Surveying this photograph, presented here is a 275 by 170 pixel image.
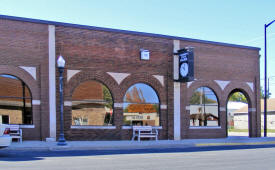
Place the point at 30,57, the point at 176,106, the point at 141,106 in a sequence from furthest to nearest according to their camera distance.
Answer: the point at 176,106 < the point at 141,106 < the point at 30,57

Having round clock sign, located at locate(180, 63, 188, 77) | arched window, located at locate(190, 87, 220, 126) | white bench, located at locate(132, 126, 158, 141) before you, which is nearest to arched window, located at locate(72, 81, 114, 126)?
white bench, located at locate(132, 126, 158, 141)

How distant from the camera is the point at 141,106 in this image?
21750 millimetres

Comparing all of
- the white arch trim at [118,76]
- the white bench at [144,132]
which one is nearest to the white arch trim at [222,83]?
the white bench at [144,132]

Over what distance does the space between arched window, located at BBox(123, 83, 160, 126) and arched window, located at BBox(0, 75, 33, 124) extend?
211 inches

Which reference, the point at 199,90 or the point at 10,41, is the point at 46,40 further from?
the point at 199,90

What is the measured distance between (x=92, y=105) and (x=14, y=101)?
4.04 m

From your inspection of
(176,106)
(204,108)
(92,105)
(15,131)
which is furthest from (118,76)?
(204,108)

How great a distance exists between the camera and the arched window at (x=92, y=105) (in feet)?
65.8

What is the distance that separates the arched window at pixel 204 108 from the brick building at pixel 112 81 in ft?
0.21

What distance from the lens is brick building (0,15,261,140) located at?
18891mm

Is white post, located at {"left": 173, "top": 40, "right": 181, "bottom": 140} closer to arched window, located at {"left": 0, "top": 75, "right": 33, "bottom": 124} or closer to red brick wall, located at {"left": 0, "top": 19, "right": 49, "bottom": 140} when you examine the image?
red brick wall, located at {"left": 0, "top": 19, "right": 49, "bottom": 140}

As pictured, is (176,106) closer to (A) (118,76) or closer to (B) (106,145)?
(A) (118,76)

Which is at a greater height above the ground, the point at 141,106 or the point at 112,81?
the point at 112,81

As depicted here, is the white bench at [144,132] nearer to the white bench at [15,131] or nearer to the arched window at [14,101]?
the arched window at [14,101]
